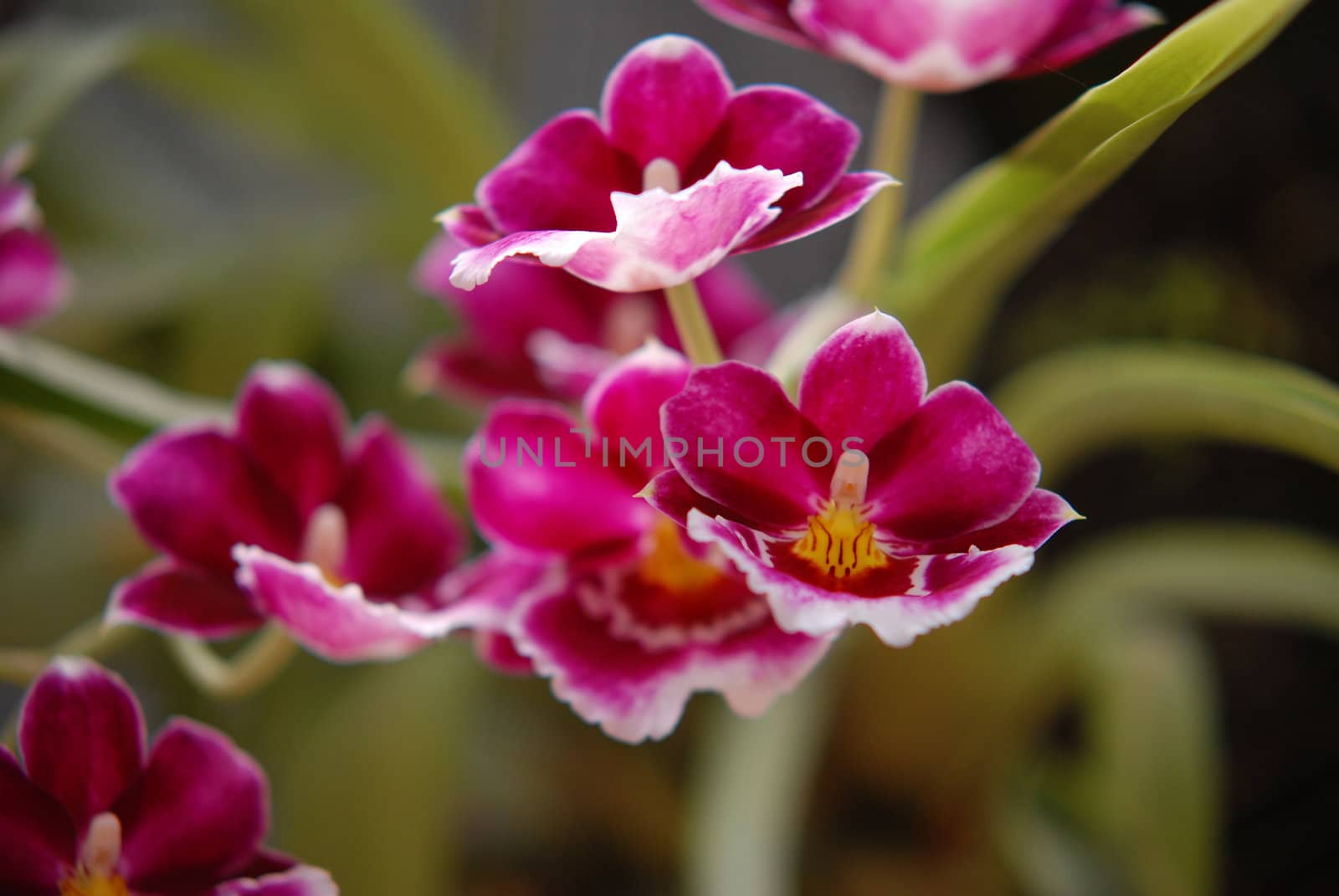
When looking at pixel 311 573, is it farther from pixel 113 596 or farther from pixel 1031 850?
pixel 1031 850

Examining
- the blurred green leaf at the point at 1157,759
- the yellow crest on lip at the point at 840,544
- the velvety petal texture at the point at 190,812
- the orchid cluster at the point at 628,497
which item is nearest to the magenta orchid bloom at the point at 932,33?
the orchid cluster at the point at 628,497

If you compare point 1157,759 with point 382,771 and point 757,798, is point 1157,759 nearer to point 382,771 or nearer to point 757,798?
point 757,798

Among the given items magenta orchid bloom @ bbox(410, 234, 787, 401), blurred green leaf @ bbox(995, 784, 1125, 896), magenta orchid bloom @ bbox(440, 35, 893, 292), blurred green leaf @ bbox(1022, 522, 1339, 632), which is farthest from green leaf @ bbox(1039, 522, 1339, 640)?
magenta orchid bloom @ bbox(440, 35, 893, 292)

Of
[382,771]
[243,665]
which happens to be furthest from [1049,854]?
[243,665]

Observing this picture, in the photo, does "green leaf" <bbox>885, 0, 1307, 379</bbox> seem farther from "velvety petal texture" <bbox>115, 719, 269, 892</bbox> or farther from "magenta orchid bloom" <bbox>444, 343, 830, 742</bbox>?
"velvety petal texture" <bbox>115, 719, 269, 892</bbox>

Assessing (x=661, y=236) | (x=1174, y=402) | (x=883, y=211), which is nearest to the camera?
(x=661, y=236)

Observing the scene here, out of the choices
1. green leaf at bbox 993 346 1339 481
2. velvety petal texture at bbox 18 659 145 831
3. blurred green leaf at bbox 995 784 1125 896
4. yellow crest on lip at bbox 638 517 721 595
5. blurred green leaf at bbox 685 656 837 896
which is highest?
velvety petal texture at bbox 18 659 145 831

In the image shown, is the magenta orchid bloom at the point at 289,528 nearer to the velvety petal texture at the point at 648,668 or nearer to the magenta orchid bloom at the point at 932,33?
the velvety petal texture at the point at 648,668

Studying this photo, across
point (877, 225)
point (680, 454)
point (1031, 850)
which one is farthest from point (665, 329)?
point (1031, 850)
